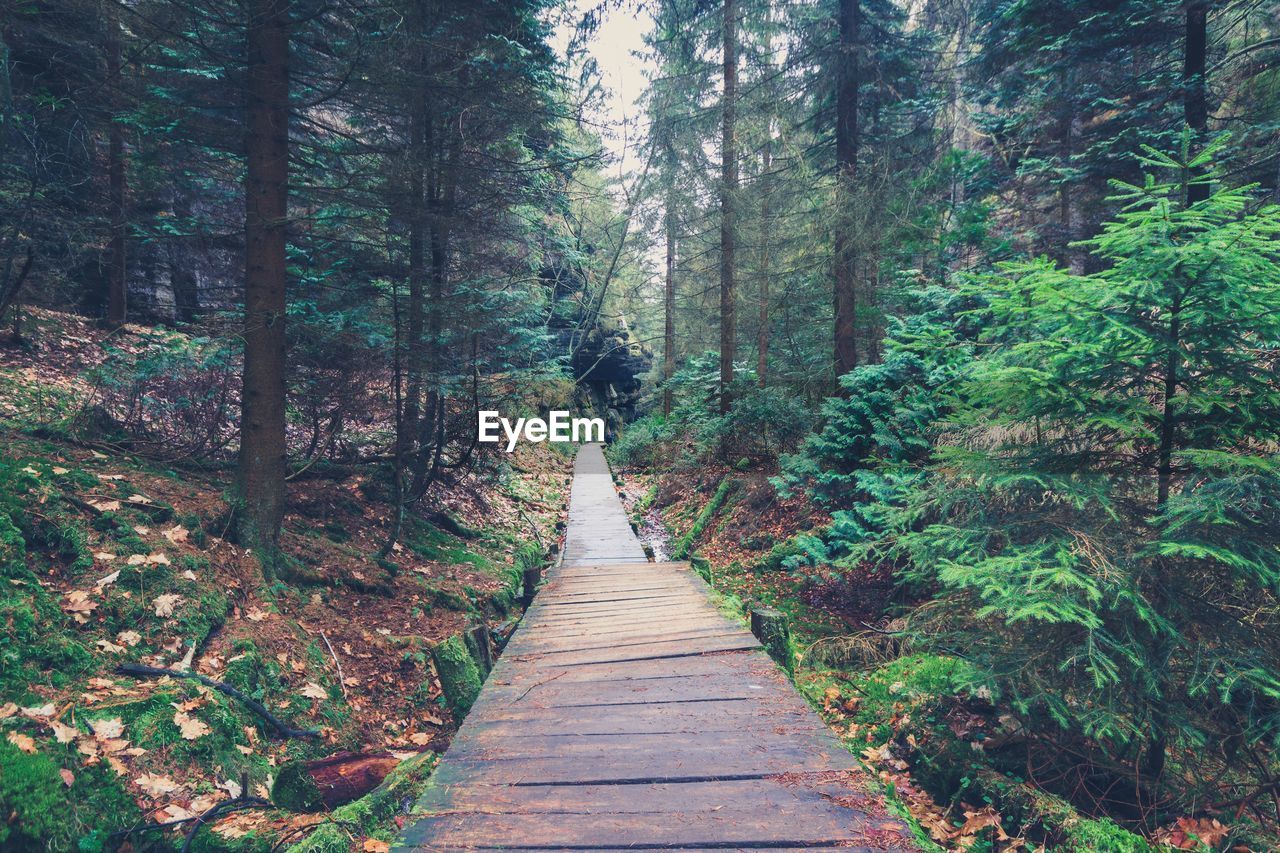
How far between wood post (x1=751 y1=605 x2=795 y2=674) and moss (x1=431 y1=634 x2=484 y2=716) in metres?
2.62

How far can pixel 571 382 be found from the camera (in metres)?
13.3

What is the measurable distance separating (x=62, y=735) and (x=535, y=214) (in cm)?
1068

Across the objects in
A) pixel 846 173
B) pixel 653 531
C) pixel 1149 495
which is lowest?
pixel 653 531

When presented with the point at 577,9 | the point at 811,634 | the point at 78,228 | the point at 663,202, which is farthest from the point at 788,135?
the point at 78,228

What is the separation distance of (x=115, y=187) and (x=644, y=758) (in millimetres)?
13239

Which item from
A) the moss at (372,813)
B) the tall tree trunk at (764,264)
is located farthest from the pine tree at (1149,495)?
the tall tree trunk at (764,264)

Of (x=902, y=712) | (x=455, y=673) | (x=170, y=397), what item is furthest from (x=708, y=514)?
(x=170, y=397)

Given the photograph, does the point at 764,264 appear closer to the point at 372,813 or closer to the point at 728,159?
the point at 728,159

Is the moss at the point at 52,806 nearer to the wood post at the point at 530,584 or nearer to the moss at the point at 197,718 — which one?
the moss at the point at 197,718

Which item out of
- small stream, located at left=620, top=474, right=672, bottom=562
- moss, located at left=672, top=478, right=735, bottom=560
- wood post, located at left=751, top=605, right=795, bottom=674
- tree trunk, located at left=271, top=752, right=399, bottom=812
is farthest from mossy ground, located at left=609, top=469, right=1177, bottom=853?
tree trunk, located at left=271, top=752, right=399, bottom=812

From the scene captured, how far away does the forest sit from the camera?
350 centimetres

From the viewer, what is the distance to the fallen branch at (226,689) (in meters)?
3.95

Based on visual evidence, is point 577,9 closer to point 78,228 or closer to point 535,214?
point 535,214

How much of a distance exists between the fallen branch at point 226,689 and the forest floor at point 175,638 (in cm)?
6
